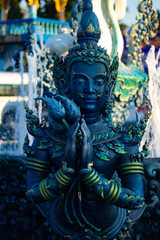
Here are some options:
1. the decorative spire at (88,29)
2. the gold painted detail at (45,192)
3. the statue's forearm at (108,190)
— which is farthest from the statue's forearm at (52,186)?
the decorative spire at (88,29)

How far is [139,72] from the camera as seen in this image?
7324 mm

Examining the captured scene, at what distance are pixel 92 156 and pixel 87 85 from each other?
551 mm

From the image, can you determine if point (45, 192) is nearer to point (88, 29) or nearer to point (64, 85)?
point (64, 85)

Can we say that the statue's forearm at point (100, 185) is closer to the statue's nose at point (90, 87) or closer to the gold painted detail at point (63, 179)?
the gold painted detail at point (63, 179)

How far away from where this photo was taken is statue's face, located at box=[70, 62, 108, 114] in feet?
8.87

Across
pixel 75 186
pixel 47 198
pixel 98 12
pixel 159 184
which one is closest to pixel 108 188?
pixel 75 186

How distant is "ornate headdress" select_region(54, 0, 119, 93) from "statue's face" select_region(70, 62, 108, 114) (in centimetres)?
5

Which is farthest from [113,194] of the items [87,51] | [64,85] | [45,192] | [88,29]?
[88,29]

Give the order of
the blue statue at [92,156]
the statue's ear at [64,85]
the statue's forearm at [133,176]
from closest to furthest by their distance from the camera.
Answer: the blue statue at [92,156], the statue's forearm at [133,176], the statue's ear at [64,85]

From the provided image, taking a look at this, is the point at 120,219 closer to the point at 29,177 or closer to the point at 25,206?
the point at 29,177

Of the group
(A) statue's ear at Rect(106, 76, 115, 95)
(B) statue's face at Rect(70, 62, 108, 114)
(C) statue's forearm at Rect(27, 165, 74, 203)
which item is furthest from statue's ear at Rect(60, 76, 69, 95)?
(C) statue's forearm at Rect(27, 165, 74, 203)

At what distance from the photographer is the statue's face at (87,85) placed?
2.71 meters

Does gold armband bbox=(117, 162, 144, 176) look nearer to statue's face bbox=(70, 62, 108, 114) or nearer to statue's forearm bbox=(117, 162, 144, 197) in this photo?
statue's forearm bbox=(117, 162, 144, 197)

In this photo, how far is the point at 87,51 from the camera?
108 inches
